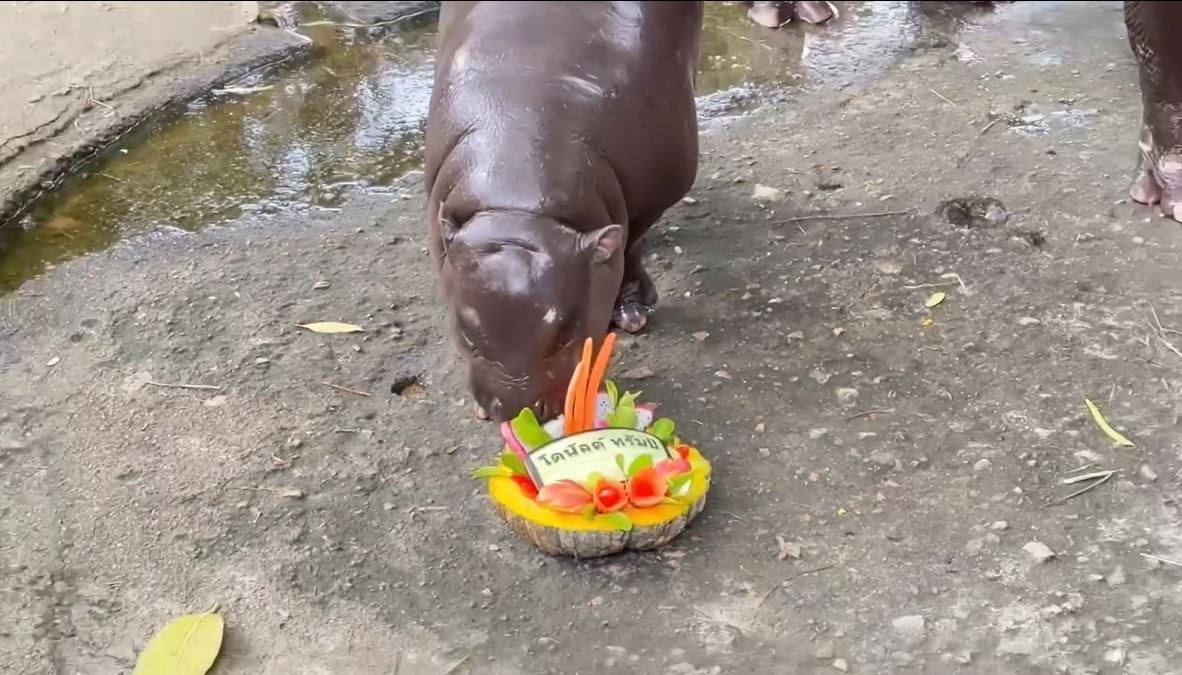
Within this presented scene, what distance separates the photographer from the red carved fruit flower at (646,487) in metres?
2.47

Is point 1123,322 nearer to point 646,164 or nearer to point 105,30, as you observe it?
point 646,164

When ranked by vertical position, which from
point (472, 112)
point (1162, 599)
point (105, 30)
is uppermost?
point (472, 112)

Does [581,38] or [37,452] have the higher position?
[581,38]

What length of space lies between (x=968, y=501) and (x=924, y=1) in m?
3.37

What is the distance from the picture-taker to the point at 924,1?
5395 mm

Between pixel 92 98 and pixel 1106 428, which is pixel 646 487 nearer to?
pixel 1106 428

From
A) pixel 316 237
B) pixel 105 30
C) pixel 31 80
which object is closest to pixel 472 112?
pixel 316 237

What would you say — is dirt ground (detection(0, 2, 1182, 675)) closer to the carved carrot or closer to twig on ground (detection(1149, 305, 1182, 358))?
twig on ground (detection(1149, 305, 1182, 358))

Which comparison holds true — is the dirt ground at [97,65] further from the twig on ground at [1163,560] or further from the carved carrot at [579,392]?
the twig on ground at [1163,560]

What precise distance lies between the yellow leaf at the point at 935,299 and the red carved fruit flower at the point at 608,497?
52.0 inches

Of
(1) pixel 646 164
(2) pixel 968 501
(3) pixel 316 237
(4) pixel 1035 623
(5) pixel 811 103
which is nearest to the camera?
(4) pixel 1035 623

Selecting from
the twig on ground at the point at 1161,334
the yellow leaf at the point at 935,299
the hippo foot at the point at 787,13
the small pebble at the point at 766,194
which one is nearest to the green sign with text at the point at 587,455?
the yellow leaf at the point at 935,299

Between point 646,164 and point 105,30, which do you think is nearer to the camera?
point 646,164

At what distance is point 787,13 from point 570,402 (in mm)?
3317
